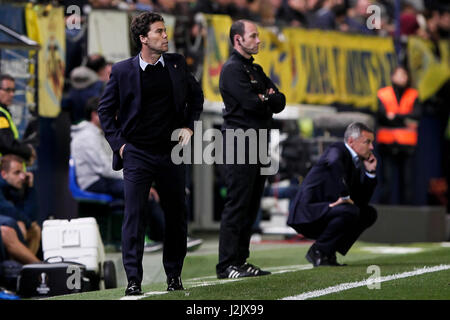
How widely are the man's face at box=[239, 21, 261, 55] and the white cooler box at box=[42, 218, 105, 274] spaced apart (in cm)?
245

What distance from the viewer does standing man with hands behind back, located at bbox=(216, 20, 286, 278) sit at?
10.3m

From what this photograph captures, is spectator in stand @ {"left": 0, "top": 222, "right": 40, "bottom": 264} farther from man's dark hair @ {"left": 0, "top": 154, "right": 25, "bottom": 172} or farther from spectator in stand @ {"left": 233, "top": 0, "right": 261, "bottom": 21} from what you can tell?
spectator in stand @ {"left": 233, "top": 0, "right": 261, "bottom": 21}

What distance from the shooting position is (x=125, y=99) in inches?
348

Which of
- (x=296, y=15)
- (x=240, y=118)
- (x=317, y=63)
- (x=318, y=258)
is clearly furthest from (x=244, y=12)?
(x=240, y=118)

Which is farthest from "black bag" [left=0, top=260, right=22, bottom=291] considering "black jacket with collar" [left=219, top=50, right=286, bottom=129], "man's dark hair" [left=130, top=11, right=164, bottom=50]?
"man's dark hair" [left=130, top=11, right=164, bottom=50]

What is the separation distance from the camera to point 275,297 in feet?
28.0

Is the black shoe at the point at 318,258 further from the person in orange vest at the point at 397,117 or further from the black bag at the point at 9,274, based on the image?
the person in orange vest at the point at 397,117

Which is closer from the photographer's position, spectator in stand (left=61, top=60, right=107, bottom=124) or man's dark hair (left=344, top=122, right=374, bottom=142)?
man's dark hair (left=344, top=122, right=374, bottom=142)

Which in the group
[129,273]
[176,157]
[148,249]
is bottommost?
[148,249]

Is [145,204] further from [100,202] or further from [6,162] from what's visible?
[100,202]

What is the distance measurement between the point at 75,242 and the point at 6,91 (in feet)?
6.79
